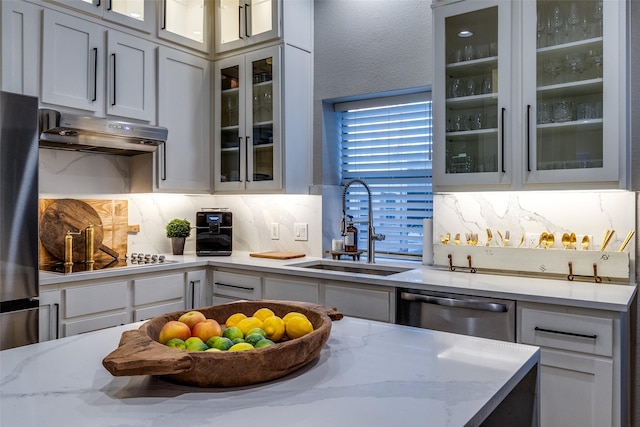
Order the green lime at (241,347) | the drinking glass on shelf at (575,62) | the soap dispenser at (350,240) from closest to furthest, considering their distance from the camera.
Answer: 1. the green lime at (241,347)
2. the drinking glass on shelf at (575,62)
3. the soap dispenser at (350,240)

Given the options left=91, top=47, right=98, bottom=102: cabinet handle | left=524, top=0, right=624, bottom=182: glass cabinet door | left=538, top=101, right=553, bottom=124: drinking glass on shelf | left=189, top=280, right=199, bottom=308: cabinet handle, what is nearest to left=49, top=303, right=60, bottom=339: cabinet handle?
left=189, top=280, right=199, bottom=308: cabinet handle

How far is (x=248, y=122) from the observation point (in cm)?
354

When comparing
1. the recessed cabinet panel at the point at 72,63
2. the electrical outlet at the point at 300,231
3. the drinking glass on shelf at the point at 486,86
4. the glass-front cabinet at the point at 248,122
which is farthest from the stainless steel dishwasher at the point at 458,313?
the recessed cabinet panel at the point at 72,63

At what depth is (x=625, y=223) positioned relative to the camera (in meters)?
2.44

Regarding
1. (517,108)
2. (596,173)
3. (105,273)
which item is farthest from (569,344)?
(105,273)

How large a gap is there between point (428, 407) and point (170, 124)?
116 inches

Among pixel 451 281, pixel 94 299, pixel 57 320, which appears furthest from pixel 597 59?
pixel 57 320

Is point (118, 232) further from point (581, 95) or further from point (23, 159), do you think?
point (581, 95)

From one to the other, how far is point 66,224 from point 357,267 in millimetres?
1851

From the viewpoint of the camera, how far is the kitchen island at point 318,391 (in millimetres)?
911

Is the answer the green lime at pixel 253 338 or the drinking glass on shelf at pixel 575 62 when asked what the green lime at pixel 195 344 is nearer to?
the green lime at pixel 253 338

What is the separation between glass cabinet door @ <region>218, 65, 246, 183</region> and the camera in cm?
360

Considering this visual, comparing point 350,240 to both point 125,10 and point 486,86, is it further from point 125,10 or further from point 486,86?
point 125,10

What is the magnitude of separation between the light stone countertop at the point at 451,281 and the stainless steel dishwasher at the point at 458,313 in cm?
4
